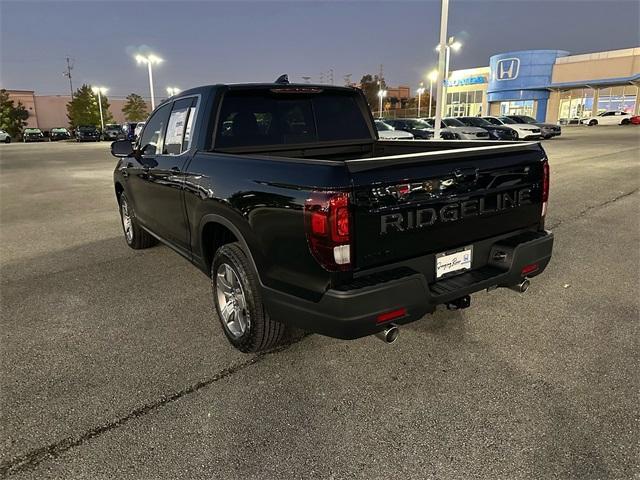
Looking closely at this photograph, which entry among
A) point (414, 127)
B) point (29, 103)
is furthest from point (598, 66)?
point (29, 103)

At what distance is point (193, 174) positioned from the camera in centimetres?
355

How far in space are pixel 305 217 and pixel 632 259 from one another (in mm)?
4732

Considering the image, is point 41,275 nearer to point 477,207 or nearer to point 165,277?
point 165,277

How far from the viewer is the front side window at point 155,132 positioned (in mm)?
4527

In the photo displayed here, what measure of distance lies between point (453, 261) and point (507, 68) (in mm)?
65676

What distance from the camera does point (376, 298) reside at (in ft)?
7.97

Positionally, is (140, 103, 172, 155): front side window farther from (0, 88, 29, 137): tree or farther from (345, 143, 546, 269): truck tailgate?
(0, 88, 29, 137): tree

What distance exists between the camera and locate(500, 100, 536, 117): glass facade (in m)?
59.5

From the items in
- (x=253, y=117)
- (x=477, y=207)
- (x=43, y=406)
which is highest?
(x=253, y=117)

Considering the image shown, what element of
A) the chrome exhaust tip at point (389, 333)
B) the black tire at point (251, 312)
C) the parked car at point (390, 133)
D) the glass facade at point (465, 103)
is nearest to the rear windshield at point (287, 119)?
the black tire at point (251, 312)

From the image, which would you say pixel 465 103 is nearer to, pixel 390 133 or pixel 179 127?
pixel 390 133

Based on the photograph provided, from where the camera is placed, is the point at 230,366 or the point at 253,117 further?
the point at 253,117

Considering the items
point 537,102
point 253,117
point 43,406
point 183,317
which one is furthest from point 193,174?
point 537,102

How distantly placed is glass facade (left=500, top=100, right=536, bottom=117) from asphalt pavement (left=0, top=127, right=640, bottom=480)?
62193 millimetres
